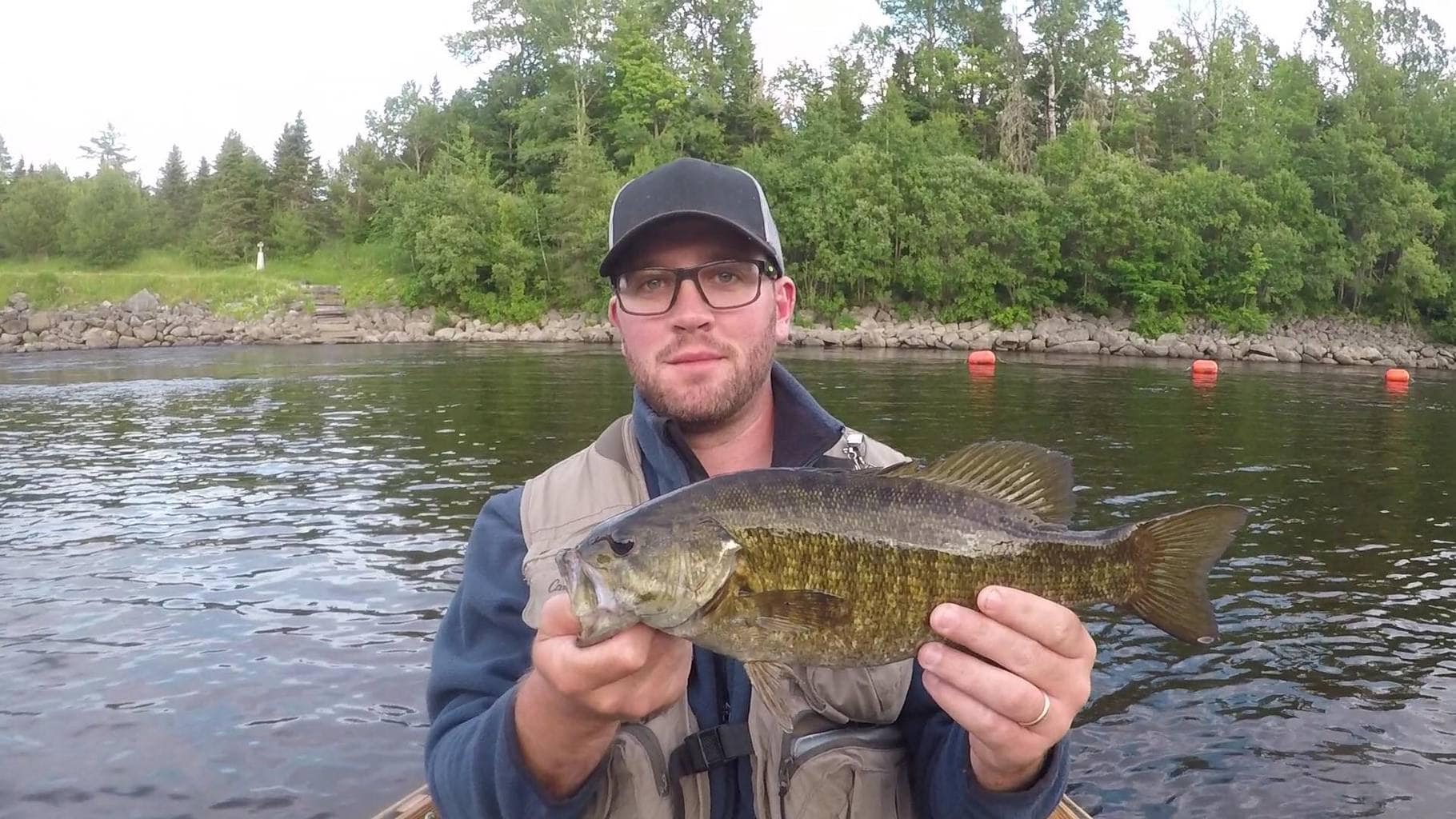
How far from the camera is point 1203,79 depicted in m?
67.1

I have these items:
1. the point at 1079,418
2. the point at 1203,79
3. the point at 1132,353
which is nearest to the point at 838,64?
the point at 1203,79

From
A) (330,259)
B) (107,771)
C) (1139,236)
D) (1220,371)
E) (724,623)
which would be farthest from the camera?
(330,259)

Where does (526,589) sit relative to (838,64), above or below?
below

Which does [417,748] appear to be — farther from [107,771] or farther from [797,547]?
[797,547]

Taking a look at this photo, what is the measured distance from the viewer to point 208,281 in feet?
198

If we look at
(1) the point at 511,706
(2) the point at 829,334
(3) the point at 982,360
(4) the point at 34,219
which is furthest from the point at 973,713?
(4) the point at 34,219

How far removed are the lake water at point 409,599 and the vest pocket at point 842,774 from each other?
487 centimetres

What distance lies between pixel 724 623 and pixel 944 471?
0.89m

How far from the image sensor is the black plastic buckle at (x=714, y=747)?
10.4ft

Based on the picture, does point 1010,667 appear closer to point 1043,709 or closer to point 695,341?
point 1043,709

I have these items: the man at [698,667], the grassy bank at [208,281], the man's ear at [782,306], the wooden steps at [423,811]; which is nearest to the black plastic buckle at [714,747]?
the man at [698,667]

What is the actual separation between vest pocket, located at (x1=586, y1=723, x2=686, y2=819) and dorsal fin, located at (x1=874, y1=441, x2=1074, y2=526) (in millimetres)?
1211

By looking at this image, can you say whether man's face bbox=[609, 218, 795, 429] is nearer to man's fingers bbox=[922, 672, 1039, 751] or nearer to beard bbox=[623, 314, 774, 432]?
beard bbox=[623, 314, 774, 432]

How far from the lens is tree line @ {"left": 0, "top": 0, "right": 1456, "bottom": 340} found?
55.0 m
